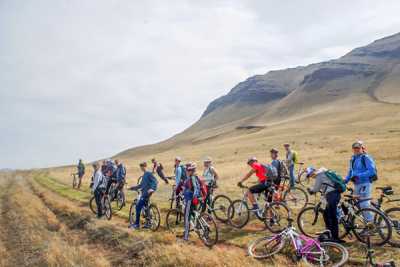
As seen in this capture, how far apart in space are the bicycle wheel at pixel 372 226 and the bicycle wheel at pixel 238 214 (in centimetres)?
401

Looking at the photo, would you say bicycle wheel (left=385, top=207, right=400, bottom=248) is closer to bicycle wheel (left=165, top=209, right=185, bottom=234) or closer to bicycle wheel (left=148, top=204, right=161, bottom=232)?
bicycle wheel (left=165, top=209, right=185, bottom=234)

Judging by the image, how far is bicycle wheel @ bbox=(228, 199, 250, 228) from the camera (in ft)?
44.8

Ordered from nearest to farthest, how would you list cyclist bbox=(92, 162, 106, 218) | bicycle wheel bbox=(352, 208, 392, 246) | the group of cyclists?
1. bicycle wheel bbox=(352, 208, 392, 246)
2. the group of cyclists
3. cyclist bbox=(92, 162, 106, 218)

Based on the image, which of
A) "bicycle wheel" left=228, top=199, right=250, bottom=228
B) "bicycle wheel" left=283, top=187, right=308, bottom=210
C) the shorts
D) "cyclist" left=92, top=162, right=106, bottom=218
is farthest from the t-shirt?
"cyclist" left=92, top=162, right=106, bottom=218

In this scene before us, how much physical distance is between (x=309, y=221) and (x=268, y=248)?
271cm

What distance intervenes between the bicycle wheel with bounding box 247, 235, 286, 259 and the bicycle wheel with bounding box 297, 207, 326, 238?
5.77ft

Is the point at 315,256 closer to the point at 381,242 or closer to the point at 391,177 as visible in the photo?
the point at 381,242

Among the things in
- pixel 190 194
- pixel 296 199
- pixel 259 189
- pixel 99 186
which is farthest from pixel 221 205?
pixel 99 186

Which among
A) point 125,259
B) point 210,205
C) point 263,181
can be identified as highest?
point 263,181

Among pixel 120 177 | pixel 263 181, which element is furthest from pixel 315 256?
pixel 120 177

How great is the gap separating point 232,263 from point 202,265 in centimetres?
86

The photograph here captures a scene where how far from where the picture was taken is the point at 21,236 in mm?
16422

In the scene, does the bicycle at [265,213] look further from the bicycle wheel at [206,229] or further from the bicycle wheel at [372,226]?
the bicycle wheel at [372,226]

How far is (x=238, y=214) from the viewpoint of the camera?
13.9m
